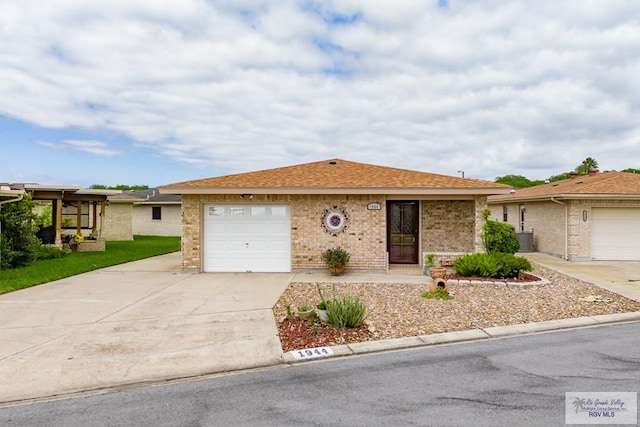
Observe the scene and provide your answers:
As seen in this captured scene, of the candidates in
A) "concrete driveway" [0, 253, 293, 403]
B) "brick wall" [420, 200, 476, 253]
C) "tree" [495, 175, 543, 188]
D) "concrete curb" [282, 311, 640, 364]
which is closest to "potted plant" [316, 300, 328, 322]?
"concrete driveway" [0, 253, 293, 403]

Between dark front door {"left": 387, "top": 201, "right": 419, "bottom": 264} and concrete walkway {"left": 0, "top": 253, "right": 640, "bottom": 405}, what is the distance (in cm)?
260

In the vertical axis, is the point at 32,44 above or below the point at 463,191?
above

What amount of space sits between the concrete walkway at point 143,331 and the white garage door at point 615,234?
464 centimetres

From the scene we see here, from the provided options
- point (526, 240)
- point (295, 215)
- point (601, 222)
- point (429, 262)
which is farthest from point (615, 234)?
point (295, 215)

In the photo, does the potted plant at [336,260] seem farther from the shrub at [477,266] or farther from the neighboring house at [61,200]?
the neighboring house at [61,200]

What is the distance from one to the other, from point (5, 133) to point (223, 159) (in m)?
12.5

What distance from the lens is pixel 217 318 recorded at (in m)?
7.28

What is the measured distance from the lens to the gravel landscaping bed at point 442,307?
20.7ft

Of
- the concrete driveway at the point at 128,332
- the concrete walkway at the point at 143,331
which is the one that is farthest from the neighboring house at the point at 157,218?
the concrete driveway at the point at 128,332

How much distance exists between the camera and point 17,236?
13.9 metres

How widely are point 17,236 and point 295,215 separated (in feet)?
31.6

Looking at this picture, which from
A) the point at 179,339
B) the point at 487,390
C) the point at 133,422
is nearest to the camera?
the point at 133,422

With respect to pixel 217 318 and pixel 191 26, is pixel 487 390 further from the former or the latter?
pixel 191 26

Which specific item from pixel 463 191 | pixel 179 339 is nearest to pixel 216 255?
pixel 179 339
